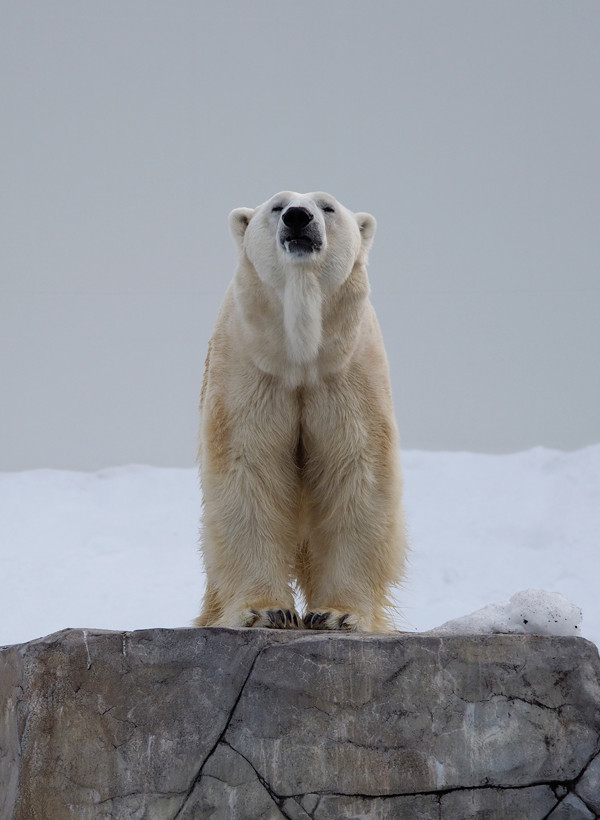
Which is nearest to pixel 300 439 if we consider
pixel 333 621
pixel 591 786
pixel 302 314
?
pixel 302 314

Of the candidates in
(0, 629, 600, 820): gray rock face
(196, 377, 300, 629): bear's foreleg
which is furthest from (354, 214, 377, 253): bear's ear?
(0, 629, 600, 820): gray rock face

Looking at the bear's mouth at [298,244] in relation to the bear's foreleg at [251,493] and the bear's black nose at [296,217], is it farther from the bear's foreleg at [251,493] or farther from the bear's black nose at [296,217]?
the bear's foreleg at [251,493]

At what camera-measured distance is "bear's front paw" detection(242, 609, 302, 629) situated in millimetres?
3090

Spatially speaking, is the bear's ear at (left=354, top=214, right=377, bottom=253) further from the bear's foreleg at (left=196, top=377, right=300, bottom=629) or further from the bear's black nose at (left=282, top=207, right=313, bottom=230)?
the bear's foreleg at (left=196, top=377, right=300, bottom=629)

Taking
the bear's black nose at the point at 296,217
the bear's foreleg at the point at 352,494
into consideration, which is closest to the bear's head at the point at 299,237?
the bear's black nose at the point at 296,217

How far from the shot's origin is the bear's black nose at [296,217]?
10.3 feet

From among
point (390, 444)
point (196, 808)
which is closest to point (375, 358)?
point (390, 444)

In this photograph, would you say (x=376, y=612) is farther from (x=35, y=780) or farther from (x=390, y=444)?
(x=35, y=780)

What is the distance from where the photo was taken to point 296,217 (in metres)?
3.15

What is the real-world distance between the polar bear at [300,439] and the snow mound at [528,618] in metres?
0.30

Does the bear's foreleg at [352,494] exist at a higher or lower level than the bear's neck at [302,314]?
lower

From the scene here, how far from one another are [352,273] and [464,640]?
46.5 inches

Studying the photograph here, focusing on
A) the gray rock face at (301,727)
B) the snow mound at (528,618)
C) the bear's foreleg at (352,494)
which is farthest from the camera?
the bear's foreleg at (352,494)

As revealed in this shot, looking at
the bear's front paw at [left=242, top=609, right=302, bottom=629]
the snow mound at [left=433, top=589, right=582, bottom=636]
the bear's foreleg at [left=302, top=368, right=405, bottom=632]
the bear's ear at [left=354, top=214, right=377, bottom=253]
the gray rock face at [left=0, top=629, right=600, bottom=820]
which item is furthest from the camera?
the bear's ear at [left=354, top=214, right=377, bottom=253]
